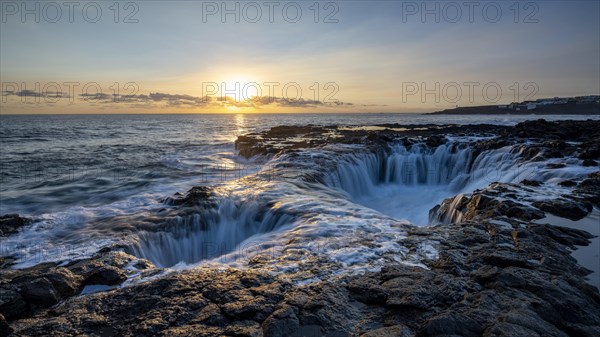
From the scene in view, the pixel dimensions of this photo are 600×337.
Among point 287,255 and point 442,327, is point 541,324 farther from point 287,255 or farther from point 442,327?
point 287,255

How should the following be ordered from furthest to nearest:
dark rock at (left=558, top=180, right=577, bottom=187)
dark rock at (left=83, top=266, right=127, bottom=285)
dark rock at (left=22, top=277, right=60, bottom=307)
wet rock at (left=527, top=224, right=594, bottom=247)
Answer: dark rock at (left=558, top=180, right=577, bottom=187)
wet rock at (left=527, top=224, right=594, bottom=247)
dark rock at (left=83, top=266, right=127, bottom=285)
dark rock at (left=22, top=277, right=60, bottom=307)

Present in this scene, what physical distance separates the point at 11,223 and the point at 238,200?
6.93 metres

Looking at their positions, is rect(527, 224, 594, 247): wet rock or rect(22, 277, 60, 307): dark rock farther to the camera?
rect(527, 224, 594, 247): wet rock

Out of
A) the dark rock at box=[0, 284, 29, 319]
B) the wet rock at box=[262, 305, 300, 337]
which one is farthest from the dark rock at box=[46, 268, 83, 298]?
the wet rock at box=[262, 305, 300, 337]

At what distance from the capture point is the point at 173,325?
14.0ft

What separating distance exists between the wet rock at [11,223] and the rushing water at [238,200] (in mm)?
387

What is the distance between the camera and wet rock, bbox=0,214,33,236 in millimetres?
9978

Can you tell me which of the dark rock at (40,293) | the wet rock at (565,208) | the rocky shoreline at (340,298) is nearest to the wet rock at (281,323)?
the rocky shoreline at (340,298)

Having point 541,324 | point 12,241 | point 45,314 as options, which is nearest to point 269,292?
point 45,314

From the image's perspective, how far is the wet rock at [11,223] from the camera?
393 inches

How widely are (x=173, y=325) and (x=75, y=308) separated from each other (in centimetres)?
165

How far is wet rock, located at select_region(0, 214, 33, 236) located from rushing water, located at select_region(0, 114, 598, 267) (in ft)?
1.27

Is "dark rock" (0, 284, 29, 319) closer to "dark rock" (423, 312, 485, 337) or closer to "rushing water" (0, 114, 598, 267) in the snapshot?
"rushing water" (0, 114, 598, 267)

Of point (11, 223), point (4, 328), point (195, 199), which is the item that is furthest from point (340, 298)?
point (11, 223)
